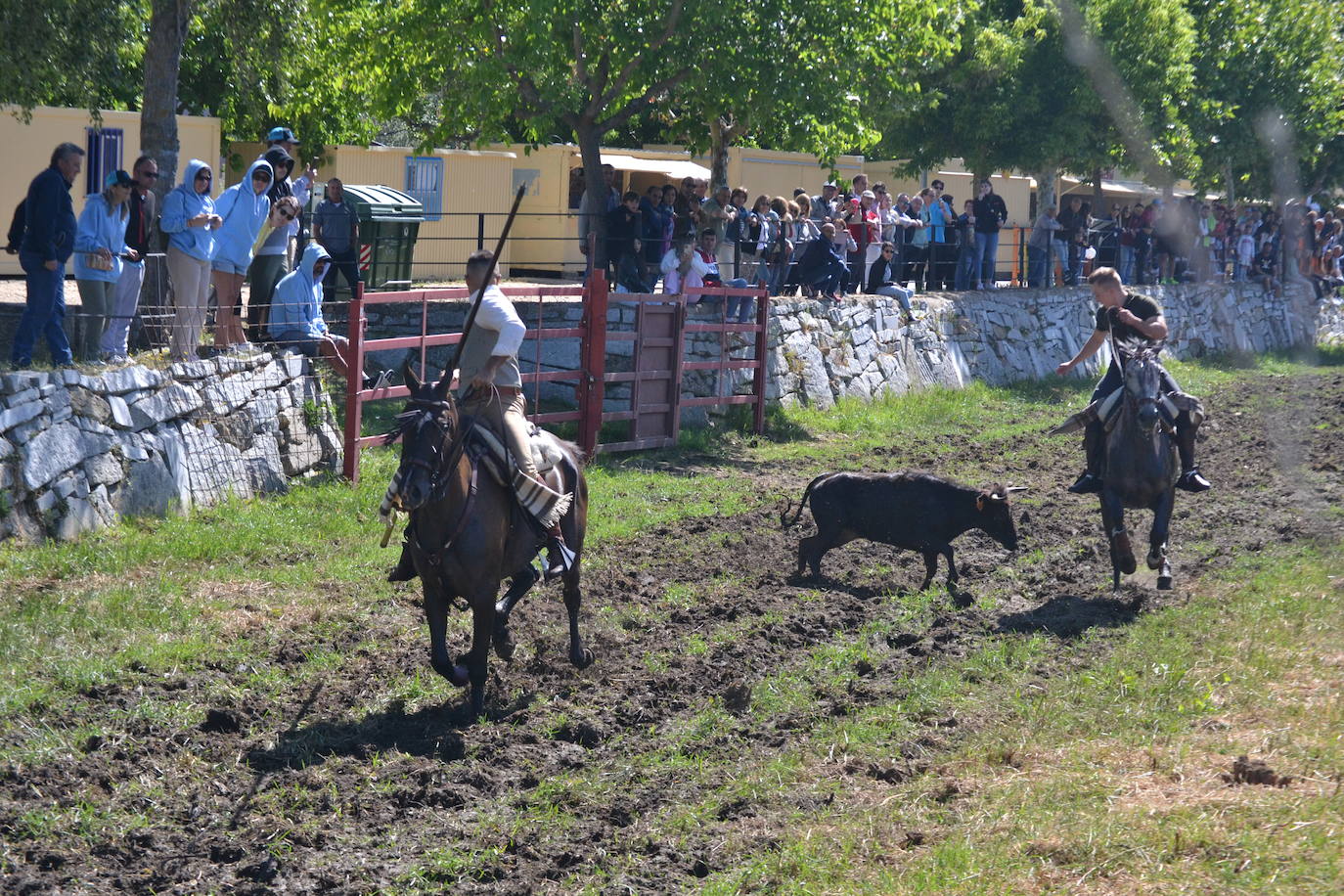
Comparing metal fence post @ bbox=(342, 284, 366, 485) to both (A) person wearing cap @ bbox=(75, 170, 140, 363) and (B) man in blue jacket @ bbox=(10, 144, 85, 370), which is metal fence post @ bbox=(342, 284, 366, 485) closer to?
(A) person wearing cap @ bbox=(75, 170, 140, 363)

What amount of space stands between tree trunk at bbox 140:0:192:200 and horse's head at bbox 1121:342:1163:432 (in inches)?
363

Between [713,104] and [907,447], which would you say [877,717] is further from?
[713,104]

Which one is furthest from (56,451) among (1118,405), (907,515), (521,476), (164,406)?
(1118,405)

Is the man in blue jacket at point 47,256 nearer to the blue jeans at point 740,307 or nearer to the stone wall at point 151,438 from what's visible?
the stone wall at point 151,438

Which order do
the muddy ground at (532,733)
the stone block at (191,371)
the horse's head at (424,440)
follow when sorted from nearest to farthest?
the muddy ground at (532,733)
the horse's head at (424,440)
the stone block at (191,371)

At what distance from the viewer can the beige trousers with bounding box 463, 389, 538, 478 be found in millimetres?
8195

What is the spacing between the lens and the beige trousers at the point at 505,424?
8.20 m

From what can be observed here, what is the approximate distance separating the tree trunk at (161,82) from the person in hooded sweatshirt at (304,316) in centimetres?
180

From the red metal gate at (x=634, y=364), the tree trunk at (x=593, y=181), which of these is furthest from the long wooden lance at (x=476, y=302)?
the tree trunk at (x=593, y=181)

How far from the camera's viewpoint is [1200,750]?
6922mm

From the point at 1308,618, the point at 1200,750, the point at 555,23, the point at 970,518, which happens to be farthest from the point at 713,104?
the point at 1200,750

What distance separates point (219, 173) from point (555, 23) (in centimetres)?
645

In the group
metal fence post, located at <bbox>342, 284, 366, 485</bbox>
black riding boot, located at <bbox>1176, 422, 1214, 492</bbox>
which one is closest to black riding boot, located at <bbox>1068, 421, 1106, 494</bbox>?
black riding boot, located at <bbox>1176, 422, 1214, 492</bbox>

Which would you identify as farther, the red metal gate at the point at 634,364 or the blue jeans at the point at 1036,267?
the blue jeans at the point at 1036,267
